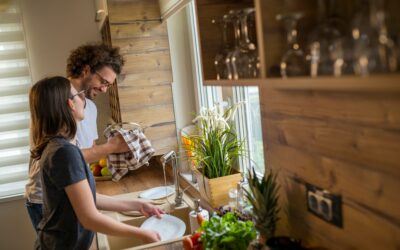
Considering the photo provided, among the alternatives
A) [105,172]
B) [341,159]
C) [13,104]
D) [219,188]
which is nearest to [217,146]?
[219,188]

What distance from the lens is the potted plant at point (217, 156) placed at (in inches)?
72.1

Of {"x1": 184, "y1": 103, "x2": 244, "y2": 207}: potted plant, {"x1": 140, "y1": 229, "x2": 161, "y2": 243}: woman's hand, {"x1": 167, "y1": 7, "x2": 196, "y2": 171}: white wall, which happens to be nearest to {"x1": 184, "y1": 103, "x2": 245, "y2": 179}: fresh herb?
{"x1": 184, "y1": 103, "x2": 244, "y2": 207}: potted plant

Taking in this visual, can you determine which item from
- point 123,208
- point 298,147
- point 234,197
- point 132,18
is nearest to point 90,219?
point 123,208

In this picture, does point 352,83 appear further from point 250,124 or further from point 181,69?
point 181,69

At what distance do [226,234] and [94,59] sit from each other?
1.36 meters

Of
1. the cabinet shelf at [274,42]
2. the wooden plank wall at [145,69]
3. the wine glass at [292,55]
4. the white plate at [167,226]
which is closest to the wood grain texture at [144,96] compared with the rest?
the wooden plank wall at [145,69]

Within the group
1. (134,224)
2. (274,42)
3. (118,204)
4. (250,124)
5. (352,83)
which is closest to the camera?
(352,83)

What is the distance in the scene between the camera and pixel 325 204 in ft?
3.47

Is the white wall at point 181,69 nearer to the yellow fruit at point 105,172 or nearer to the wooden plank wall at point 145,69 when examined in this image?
the wooden plank wall at point 145,69

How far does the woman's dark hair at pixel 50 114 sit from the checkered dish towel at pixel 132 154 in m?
0.56

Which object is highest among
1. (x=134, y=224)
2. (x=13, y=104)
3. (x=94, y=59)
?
(x=94, y=59)

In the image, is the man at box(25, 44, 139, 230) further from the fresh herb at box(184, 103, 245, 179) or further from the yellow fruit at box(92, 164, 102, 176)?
the yellow fruit at box(92, 164, 102, 176)

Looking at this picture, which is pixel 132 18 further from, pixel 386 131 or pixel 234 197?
pixel 386 131

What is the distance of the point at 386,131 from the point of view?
0.82 meters
